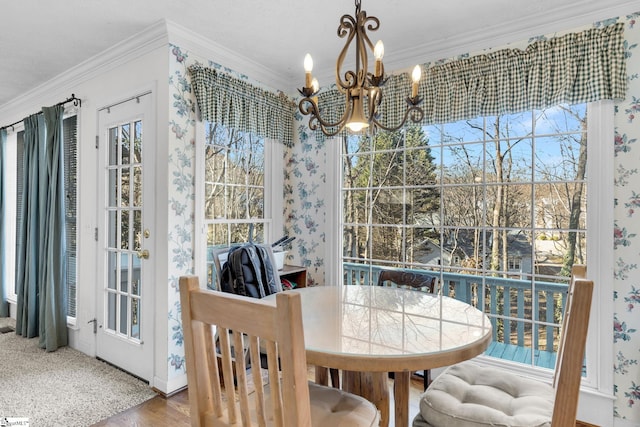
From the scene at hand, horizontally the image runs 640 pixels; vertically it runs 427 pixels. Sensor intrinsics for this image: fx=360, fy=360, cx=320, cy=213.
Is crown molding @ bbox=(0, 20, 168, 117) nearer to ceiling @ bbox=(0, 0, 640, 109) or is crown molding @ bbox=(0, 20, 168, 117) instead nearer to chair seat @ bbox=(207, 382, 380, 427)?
ceiling @ bbox=(0, 0, 640, 109)

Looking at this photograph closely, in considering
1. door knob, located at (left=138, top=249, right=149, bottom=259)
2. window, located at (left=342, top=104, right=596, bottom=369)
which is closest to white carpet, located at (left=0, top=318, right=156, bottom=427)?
door knob, located at (left=138, top=249, right=149, bottom=259)

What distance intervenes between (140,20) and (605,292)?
3287mm

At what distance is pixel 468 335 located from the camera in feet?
4.41

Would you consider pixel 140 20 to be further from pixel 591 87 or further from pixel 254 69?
pixel 591 87

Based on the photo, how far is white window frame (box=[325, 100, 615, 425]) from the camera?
2.06 m

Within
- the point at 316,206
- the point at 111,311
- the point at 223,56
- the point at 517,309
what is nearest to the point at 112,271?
the point at 111,311

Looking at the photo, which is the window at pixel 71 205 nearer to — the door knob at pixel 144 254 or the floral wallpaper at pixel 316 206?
the door knob at pixel 144 254

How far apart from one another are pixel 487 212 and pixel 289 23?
1.89 m

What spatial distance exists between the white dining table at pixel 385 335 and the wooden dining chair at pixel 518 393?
196mm

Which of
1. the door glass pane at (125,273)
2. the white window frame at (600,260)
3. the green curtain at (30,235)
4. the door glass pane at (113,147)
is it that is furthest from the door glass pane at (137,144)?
the white window frame at (600,260)

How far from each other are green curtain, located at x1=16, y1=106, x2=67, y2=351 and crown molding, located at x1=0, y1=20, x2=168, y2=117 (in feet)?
0.85

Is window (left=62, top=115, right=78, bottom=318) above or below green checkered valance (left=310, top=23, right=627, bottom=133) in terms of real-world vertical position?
below

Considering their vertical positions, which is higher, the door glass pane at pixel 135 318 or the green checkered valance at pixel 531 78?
the green checkered valance at pixel 531 78

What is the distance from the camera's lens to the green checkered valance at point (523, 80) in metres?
2.01
